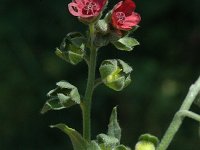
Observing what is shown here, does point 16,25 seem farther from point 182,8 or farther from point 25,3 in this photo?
point 182,8

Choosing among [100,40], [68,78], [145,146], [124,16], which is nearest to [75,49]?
[100,40]

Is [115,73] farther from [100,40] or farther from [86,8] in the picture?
[86,8]

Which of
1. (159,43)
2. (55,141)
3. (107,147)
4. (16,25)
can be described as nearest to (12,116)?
(55,141)

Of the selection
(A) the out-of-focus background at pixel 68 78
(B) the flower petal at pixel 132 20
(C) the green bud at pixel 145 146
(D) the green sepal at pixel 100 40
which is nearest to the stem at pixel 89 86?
(D) the green sepal at pixel 100 40

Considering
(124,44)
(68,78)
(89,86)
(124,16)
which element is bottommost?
(68,78)

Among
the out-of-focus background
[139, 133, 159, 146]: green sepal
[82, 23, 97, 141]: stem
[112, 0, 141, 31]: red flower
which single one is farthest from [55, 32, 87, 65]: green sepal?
the out-of-focus background

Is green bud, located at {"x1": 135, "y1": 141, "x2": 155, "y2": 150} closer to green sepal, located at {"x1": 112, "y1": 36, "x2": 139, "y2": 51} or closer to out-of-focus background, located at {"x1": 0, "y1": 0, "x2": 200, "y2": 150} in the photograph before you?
green sepal, located at {"x1": 112, "y1": 36, "x2": 139, "y2": 51}
